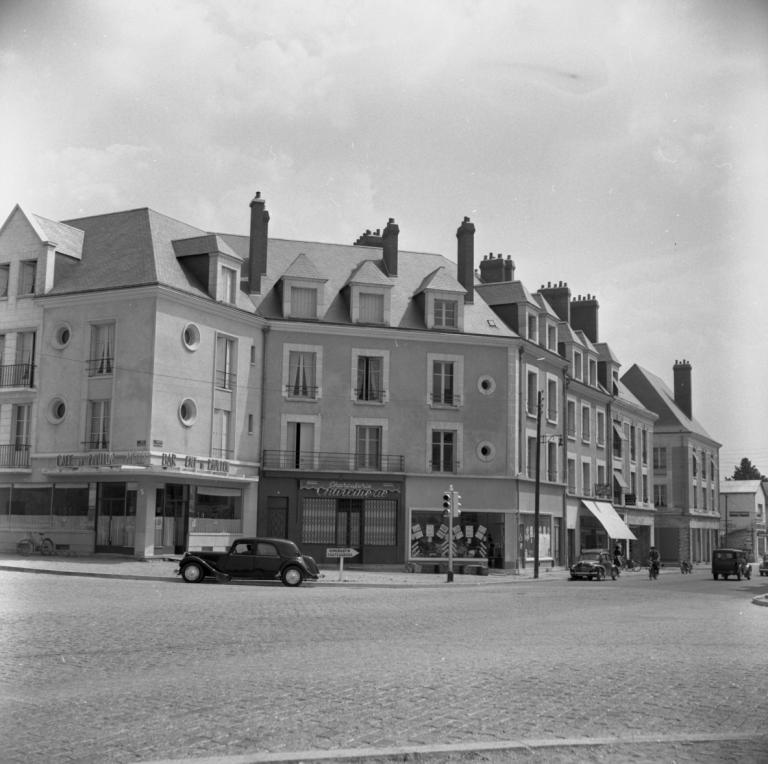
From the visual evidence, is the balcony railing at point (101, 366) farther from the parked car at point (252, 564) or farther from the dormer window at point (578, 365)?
the dormer window at point (578, 365)

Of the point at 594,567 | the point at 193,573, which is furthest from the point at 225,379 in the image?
the point at 594,567

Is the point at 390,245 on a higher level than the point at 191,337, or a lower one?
higher

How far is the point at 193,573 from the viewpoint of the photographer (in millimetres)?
25594

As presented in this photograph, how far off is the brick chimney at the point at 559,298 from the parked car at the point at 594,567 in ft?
50.7

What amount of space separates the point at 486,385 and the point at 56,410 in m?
17.2

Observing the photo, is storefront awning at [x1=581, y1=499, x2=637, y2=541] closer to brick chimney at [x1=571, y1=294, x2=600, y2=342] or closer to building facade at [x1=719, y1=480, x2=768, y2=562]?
brick chimney at [x1=571, y1=294, x2=600, y2=342]

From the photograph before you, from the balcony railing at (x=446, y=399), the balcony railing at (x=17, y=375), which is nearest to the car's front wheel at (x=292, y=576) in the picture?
the balcony railing at (x=17, y=375)

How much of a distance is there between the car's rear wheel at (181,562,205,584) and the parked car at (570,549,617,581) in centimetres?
1679

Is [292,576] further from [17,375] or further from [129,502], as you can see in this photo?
[17,375]

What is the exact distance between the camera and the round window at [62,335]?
34062 mm

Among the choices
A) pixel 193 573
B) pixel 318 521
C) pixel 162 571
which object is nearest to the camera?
pixel 193 573

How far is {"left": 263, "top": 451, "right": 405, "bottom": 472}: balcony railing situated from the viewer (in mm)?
37594

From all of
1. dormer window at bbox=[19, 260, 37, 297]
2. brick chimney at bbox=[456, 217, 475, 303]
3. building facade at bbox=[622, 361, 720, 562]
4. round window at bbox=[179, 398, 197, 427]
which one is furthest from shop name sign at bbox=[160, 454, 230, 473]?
building facade at bbox=[622, 361, 720, 562]

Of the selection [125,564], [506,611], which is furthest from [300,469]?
[506,611]
